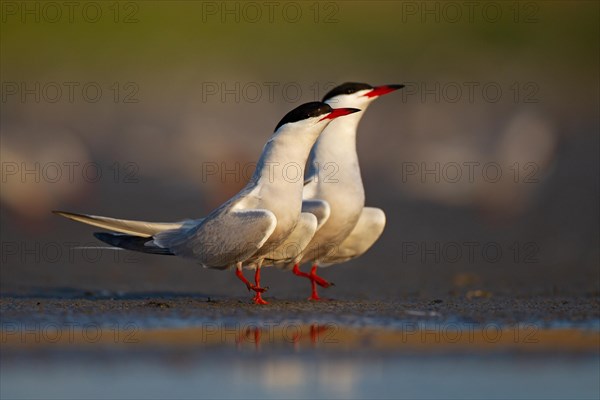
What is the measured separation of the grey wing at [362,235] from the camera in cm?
913

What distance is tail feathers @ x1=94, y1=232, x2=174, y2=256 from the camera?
832 centimetres

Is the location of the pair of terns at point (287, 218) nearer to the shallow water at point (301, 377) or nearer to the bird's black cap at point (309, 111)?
the bird's black cap at point (309, 111)

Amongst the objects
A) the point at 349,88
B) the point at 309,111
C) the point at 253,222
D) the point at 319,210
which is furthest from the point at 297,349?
the point at 349,88

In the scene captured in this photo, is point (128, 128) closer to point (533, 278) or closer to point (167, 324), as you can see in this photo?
point (533, 278)

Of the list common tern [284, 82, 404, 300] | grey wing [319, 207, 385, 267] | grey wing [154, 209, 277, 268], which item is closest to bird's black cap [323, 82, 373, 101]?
common tern [284, 82, 404, 300]

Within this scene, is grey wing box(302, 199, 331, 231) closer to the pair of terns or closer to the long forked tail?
the pair of terns

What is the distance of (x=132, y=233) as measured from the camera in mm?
8492

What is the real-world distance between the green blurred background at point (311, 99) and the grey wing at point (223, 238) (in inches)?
58.8

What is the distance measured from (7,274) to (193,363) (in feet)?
16.8

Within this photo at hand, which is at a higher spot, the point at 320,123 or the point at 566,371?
the point at 320,123

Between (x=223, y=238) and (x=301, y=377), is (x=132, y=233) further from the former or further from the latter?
(x=301, y=377)

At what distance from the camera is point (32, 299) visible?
841cm

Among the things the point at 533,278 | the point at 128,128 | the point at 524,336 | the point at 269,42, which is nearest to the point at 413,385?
the point at 524,336

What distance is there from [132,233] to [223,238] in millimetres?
895
